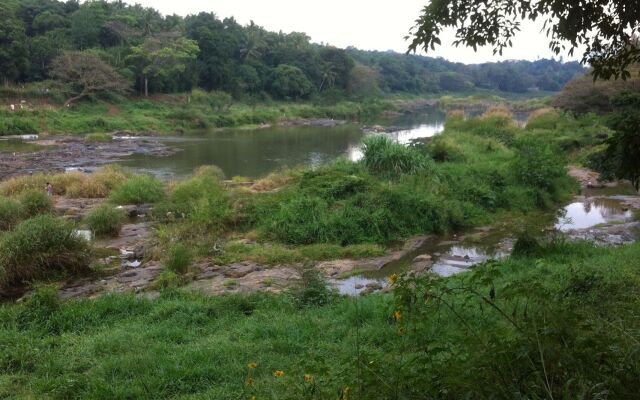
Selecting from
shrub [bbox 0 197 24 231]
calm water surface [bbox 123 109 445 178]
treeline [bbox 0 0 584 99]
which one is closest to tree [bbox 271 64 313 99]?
treeline [bbox 0 0 584 99]

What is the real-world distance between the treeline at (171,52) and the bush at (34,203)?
127 ft

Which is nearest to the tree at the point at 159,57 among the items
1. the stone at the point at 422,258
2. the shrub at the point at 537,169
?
the shrub at the point at 537,169

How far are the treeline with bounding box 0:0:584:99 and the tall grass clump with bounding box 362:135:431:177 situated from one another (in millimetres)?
39988

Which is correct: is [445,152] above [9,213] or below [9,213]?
above

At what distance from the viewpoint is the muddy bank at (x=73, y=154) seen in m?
26.1

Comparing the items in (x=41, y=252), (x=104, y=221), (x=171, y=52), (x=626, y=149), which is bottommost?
(x=104, y=221)

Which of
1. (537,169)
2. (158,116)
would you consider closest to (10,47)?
(158,116)

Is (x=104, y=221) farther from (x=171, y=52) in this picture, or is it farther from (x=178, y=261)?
(x=171, y=52)

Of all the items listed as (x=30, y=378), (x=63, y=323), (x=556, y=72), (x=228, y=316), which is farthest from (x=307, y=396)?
(x=556, y=72)

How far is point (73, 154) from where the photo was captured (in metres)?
31.4

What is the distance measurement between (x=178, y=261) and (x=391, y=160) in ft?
32.3

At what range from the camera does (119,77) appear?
170 ft

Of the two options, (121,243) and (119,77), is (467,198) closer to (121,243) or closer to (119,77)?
(121,243)

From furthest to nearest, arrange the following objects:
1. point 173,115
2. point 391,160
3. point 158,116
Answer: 1. point 173,115
2. point 158,116
3. point 391,160
